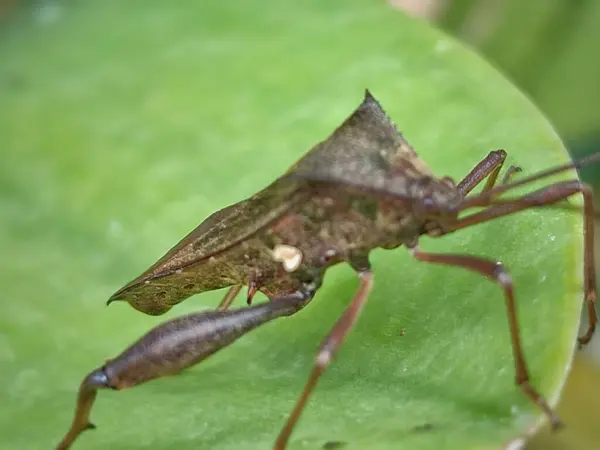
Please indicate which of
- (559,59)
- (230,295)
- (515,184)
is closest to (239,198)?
(230,295)

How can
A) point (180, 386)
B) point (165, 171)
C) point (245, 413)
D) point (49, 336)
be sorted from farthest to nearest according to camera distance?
point (165, 171) → point (49, 336) → point (180, 386) → point (245, 413)

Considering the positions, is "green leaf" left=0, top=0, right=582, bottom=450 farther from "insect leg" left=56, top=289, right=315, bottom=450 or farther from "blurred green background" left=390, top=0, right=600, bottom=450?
"blurred green background" left=390, top=0, right=600, bottom=450

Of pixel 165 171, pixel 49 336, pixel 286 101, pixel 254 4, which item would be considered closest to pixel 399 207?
pixel 286 101

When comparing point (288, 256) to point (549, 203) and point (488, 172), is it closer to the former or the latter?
point (488, 172)

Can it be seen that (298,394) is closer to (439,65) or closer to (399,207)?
(399,207)

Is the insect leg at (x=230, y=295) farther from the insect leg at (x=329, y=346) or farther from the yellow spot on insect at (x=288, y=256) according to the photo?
the insect leg at (x=329, y=346)
